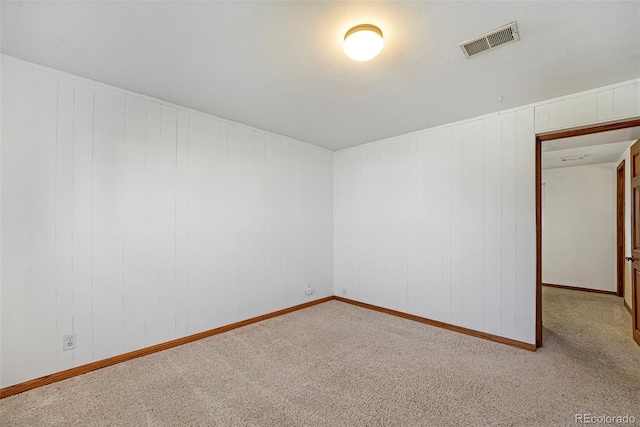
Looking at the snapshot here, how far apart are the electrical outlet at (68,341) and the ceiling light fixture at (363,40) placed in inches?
121

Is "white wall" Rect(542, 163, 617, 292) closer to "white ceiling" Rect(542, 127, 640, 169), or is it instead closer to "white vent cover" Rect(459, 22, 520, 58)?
"white ceiling" Rect(542, 127, 640, 169)

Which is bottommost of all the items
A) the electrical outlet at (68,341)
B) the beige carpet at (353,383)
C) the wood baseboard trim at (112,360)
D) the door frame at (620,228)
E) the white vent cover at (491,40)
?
the beige carpet at (353,383)

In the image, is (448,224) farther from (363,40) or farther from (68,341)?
(68,341)

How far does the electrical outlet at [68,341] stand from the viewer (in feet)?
7.85

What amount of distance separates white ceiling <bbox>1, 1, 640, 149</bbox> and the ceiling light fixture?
4 cm

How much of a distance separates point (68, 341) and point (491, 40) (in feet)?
12.7

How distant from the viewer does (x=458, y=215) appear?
3.51 meters

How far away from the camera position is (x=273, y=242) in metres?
3.98

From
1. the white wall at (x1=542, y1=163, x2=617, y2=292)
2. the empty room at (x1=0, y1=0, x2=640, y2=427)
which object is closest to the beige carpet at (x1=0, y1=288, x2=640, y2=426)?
the empty room at (x1=0, y1=0, x2=640, y2=427)

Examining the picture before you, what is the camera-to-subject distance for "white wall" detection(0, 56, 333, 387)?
2227 millimetres

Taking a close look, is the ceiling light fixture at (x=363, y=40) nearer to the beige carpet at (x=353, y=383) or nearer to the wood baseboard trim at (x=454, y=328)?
the beige carpet at (x=353, y=383)

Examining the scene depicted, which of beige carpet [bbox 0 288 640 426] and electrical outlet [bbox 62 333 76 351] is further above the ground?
electrical outlet [bbox 62 333 76 351]

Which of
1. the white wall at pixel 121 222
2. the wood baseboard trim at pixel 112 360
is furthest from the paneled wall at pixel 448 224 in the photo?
the wood baseboard trim at pixel 112 360

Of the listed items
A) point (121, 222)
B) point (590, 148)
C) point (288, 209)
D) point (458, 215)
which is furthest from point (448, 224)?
point (121, 222)
